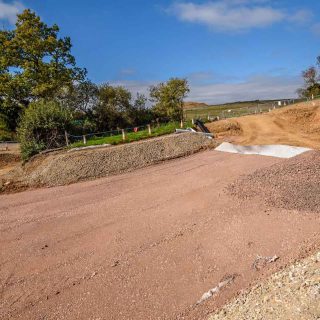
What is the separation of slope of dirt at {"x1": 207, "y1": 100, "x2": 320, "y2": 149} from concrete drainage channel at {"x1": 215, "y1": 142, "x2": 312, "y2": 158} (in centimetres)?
168

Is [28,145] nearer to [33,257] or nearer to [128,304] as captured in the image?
[33,257]

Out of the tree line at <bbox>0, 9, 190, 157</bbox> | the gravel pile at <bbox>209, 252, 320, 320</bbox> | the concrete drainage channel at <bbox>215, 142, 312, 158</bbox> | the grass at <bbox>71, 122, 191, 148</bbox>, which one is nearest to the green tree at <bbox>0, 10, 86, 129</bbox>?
the tree line at <bbox>0, 9, 190, 157</bbox>

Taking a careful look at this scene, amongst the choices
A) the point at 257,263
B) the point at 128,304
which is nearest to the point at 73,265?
the point at 128,304

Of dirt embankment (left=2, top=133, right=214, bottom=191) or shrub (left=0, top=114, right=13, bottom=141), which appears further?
shrub (left=0, top=114, right=13, bottom=141)

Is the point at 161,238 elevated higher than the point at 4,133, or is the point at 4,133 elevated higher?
the point at 4,133

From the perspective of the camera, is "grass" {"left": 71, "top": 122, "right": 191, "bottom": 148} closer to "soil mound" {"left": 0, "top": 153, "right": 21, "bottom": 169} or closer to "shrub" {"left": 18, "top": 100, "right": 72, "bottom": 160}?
"shrub" {"left": 18, "top": 100, "right": 72, "bottom": 160}

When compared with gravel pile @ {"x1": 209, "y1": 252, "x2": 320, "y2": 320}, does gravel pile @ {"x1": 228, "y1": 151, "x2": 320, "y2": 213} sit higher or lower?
higher

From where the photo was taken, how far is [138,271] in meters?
11.1

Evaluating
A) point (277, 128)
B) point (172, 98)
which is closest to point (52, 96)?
point (172, 98)

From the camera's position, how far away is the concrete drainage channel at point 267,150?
70.1 feet

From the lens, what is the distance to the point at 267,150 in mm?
22875

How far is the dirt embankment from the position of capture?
2231 cm

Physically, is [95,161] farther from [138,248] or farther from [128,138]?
[138,248]

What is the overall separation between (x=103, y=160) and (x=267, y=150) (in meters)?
10.1
